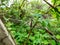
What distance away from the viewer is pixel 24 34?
2236mm

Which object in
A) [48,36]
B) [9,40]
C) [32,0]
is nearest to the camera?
Result: [9,40]

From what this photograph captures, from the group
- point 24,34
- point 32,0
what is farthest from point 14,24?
point 32,0

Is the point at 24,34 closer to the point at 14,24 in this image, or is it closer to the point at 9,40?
the point at 14,24

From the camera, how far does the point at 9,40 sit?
0.79m

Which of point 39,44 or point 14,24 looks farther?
point 14,24

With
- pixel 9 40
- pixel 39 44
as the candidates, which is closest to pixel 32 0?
pixel 39 44

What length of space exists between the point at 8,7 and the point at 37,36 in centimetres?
56

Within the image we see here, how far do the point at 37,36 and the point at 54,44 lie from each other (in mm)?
231

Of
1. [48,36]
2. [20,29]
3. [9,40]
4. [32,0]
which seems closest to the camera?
[9,40]

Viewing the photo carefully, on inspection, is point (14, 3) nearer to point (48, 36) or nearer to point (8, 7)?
point (8, 7)

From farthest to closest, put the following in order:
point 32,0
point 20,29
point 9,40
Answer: point 32,0 → point 20,29 → point 9,40

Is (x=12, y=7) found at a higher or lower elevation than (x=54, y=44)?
higher

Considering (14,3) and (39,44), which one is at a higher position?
(14,3)

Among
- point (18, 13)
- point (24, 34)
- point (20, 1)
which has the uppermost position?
point (20, 1)
